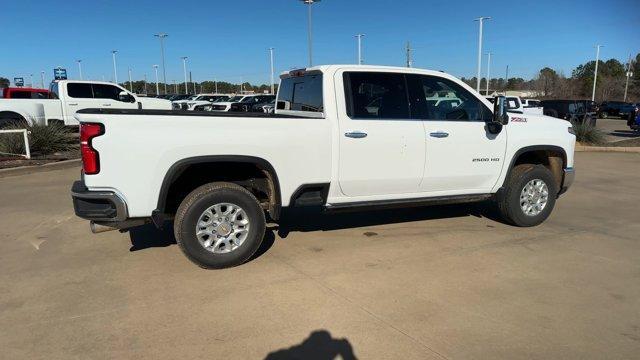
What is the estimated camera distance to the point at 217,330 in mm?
3459

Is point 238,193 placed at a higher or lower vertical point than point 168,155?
lower

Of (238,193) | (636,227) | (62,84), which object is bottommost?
(636,227)

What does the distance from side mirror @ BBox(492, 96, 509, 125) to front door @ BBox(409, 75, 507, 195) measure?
147 mm

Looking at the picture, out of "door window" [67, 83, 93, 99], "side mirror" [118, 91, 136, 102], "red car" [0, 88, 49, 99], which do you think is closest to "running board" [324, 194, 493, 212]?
"side mirror" [118, 91, 136, 102]

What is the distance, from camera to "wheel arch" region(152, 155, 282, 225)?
423cm

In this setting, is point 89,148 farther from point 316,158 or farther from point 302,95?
point 302,95

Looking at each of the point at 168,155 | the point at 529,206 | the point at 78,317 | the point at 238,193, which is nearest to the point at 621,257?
the point at 529,206

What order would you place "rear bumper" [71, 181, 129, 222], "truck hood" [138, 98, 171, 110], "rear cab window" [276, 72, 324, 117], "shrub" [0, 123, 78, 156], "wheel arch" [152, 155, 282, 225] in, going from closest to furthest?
1. "rear bumper" [71, 181, 129, 222]
2. "wheel arch" [152, 155, 282, 225]
3. "rear cab window" [276, 72, 324, 117]
4. "shrub" [0, 123, 78, 156]
5. "truck hood" [138, 98, 171, 110]

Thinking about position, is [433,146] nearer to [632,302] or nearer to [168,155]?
[632,302]

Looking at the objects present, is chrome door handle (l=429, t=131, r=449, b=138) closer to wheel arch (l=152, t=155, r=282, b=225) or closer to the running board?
the running board

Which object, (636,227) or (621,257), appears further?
(636,227)

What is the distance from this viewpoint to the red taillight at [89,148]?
395 centimetres

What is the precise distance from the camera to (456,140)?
541 centimetres

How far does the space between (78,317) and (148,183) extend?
1.20 meters
